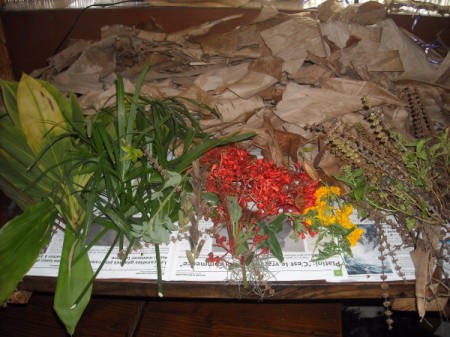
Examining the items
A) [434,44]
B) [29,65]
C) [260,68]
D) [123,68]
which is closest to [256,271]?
[260,68]

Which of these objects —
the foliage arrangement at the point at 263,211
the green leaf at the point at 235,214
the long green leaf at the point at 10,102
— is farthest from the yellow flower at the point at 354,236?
the long green leaf at the point at 10,102

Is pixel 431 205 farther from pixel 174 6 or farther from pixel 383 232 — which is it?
pixel 174 6

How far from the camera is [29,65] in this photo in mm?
1493

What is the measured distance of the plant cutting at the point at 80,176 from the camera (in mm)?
702

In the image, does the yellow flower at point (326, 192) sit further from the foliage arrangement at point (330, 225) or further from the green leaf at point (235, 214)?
the green leaf at point (235, 214)

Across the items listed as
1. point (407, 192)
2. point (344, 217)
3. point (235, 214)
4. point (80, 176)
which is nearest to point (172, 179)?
point (235, 214)

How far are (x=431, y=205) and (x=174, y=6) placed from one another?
1.12m

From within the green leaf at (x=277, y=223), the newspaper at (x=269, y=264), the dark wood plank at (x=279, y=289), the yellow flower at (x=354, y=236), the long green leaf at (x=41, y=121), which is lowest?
the dark wood plank at (x=279, y=289)

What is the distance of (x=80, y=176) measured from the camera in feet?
2.65

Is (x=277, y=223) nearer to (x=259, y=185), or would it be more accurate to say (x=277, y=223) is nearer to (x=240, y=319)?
(x=259, y=185)

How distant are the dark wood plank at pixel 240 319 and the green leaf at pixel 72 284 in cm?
41

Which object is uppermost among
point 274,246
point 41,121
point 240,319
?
point 41,121

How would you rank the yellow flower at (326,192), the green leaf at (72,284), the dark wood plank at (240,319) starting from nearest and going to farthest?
1. the green leaf at (72,284)
2. the yellow flower at (326,192)
3. the dark wood plank at (240,319)

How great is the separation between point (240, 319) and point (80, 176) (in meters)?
0.59
